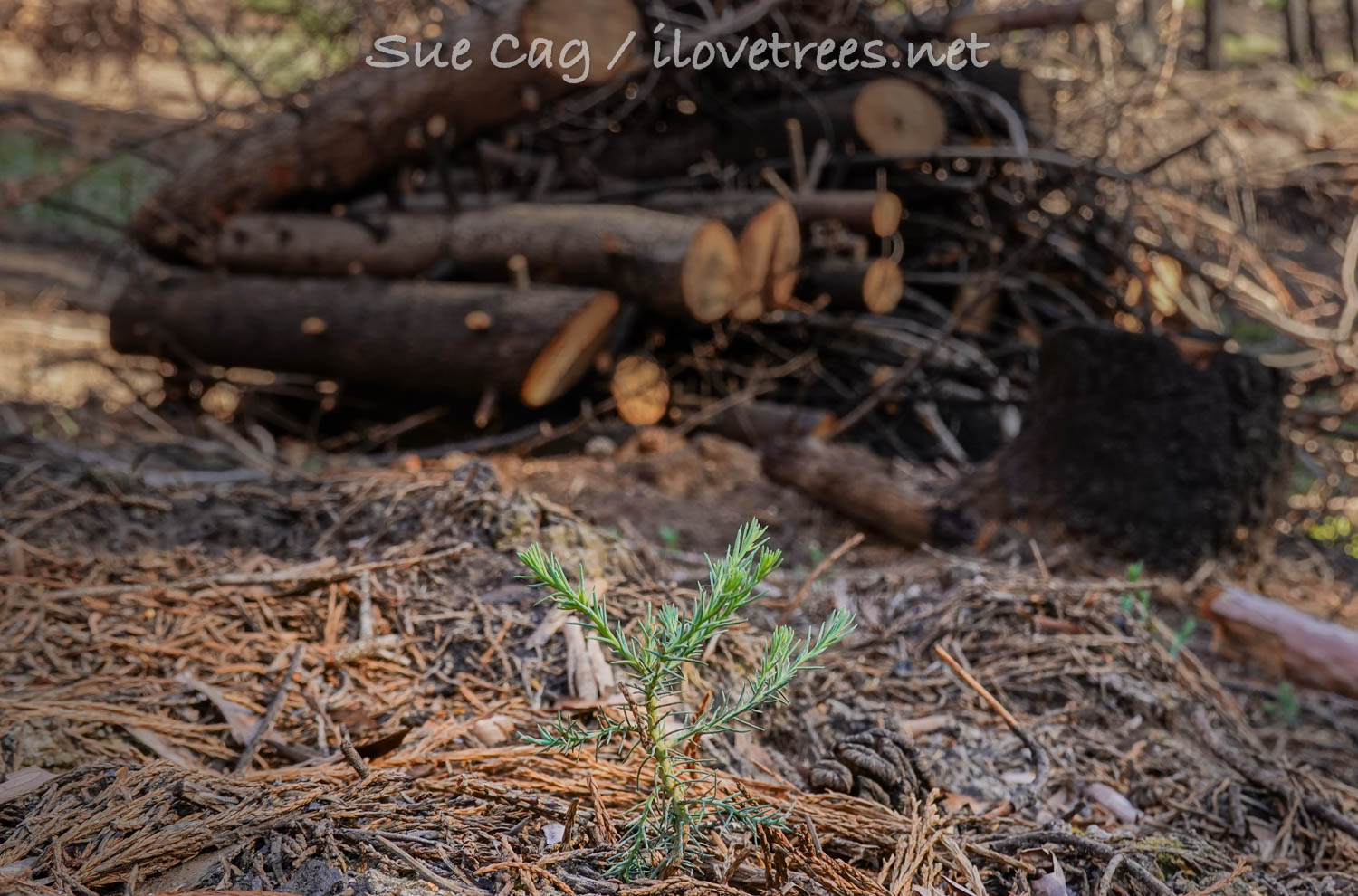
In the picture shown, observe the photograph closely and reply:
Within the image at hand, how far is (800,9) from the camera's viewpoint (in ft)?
19.3

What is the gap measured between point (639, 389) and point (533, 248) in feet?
3.09

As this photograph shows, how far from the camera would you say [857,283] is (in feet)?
17.5

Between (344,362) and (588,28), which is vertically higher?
(588,28)

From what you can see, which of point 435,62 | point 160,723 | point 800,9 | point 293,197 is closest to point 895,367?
point 800,9

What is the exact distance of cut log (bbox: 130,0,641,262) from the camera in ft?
15.6

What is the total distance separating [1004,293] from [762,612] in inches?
159

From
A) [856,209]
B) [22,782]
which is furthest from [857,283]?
[22,782]

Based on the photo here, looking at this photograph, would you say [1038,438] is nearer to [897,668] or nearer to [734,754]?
[897,668]

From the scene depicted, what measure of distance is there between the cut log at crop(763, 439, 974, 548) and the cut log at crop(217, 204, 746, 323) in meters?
0.87

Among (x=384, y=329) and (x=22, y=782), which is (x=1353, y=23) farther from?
(x=22, y=782)

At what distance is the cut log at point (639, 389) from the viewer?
5387mm

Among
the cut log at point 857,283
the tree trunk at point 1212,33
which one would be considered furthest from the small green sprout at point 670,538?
the tree trunk at point 1212,33

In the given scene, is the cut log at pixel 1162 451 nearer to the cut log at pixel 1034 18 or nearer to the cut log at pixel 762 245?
the cut log at pixel 762 245

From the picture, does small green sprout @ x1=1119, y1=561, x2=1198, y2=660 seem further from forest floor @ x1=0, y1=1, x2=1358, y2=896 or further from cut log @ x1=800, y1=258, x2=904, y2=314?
cut log @ x1=800, y1=258, x2=904, y2=314
